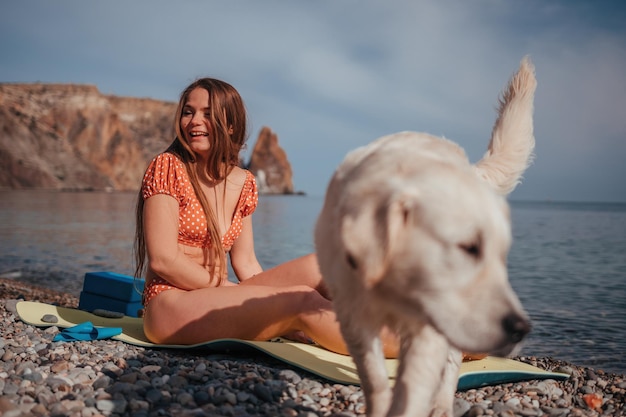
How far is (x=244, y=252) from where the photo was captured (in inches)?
176

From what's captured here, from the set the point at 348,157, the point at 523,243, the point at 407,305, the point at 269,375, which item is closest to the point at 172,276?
the point at 269,375

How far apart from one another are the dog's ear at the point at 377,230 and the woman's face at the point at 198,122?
251cm

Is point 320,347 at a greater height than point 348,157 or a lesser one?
lesser

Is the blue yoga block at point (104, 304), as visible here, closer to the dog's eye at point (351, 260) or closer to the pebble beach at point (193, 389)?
the pebble beach at point (193, 389)

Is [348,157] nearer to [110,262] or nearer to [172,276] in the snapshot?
[172,276]

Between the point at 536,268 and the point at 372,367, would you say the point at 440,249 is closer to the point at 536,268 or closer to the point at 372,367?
the point at 372,367

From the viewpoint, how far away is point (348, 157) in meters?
2.24

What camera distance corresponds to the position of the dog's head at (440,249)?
5.57 ft

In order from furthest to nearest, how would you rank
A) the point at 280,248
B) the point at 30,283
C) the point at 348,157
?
the point at 280,248
the point at 30,283
the point at 348,157

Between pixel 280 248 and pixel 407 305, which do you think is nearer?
pixel 407 305

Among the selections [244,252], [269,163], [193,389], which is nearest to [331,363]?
[193,389]

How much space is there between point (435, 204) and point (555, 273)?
9.33 metres

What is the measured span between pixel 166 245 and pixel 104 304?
83.7 inches

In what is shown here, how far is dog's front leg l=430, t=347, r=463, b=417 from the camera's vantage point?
8.27 ft
